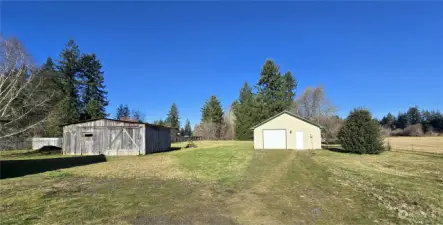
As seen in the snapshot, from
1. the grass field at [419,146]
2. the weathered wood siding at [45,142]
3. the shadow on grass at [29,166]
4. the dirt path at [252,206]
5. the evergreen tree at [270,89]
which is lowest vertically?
the grass field at [419,146]

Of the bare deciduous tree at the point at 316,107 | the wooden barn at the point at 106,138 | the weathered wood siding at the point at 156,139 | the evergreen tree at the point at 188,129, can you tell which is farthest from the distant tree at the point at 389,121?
the wooden barn at the point at 106,138

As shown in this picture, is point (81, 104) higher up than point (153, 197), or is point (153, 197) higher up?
point (81, 104)

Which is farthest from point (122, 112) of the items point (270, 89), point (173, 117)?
point (270, 89)

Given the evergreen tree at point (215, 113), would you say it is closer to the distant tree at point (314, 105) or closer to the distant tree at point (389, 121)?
the distant tree at point (314, 105)

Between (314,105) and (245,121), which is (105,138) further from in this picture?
(314,105)

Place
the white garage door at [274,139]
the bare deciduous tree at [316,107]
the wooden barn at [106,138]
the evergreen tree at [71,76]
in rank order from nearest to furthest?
the wooden barn at [106,138]
the white garage door at [274,139]
the evergreen tree at [71,76]
the bare deciduous tree at [316,107]

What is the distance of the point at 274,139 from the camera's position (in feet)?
86.7

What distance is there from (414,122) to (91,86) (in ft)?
316

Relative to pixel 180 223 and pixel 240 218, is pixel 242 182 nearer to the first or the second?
pixel 240 218

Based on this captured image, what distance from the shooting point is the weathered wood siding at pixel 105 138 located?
22141 millimetres

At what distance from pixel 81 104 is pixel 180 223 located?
149ft

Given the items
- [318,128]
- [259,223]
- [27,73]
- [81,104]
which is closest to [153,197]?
[259,223]

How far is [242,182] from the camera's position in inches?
332

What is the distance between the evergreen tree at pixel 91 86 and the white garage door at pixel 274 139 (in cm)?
3111
